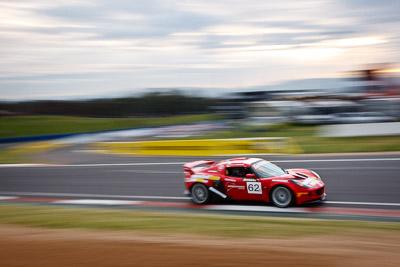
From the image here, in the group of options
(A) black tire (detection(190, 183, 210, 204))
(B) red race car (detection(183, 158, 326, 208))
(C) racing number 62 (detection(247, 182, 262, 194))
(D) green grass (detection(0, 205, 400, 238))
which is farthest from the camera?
(A) black tire (detection(190, 183, 210, 204))

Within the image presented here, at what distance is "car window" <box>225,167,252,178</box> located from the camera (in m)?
9.60

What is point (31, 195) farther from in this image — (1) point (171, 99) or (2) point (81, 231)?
(1) point (171, 99)

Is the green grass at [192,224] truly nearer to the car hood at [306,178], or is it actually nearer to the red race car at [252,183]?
the red race car at [252,183]

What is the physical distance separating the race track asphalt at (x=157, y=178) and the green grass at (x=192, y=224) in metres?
3.23

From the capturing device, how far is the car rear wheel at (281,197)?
9086 millimetres

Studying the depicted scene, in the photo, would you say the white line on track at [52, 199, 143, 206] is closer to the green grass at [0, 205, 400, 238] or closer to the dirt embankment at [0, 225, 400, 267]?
the green grass at [0, 205, 400, 238]

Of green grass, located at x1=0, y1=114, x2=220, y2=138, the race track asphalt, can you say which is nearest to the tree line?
green grass, located at x1=0, y1=114, x2=220, y2=138

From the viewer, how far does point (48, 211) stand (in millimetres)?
8023

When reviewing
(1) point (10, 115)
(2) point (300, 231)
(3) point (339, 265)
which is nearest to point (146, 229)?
(2) point (300, 231)

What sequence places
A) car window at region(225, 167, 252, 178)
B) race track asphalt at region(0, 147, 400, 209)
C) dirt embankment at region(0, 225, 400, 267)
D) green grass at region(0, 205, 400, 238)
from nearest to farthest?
dirt embankment at region(0, 225, 400, 267) → green grass at region(0, 205, 400, 238) → car window at region(225, 167, 252, 178) → race track asphalt at region(0, 147, 400, 209)

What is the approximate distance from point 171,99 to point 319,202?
81064 millimetres

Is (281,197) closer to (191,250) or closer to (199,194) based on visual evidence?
(199,194)

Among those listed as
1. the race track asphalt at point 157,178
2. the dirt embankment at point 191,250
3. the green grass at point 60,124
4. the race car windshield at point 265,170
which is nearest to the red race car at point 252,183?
the race car windshield at point 265,170

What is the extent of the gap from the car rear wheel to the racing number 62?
1.14ft
